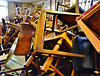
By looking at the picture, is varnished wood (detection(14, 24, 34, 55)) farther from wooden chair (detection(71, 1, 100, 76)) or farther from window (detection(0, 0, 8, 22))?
window (detection(0, 0, 8, 22))

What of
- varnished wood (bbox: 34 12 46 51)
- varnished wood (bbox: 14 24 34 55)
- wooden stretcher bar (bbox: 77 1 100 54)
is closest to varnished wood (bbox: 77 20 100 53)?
wooden stretcher bar (bbox: 77 1 100 54)

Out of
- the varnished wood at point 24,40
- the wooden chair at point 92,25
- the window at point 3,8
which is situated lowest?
the varnished wood at point 24,40

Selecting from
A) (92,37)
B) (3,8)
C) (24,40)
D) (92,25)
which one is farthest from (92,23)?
(3,8)

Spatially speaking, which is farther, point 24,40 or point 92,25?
point 24,40

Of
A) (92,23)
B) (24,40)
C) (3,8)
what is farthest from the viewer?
(3,8)

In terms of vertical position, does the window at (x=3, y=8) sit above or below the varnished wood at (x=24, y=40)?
above

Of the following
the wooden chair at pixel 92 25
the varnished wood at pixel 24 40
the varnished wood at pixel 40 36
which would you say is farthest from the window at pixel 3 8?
the wooden chair at pixel 92 25

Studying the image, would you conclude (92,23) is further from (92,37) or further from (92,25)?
(92,37)

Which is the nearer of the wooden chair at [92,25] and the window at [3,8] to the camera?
the wooden chair at [92,25]

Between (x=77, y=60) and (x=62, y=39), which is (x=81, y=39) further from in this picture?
(x=62, y=39)

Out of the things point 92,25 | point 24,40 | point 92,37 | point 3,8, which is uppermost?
point 3,8

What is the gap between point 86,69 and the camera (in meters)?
1.30

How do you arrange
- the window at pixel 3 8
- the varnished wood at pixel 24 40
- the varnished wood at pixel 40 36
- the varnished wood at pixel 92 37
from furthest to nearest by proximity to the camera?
1. the window at pixel 3 8
2. the varnished wood at pixel 24 40
3. the varnished wood at pixel 40 36
4. the varnished wood at pixel 92 37

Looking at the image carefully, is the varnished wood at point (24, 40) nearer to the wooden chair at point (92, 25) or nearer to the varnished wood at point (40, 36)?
the varnished wood at point (40, 36)
